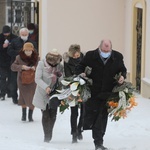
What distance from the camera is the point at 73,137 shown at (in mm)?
10609

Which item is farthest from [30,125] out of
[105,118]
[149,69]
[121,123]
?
[149,69]

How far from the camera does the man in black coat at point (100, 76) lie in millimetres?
9570

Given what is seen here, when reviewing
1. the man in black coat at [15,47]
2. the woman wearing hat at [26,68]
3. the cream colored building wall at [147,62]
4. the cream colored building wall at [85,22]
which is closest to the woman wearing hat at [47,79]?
the woman wearing hat at [26,68]

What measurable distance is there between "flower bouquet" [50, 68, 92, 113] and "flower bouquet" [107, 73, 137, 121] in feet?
1.14

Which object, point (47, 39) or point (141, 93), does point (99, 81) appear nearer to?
point (141, 93)

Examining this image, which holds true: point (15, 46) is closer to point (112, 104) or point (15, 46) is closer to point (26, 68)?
point (26, 68)

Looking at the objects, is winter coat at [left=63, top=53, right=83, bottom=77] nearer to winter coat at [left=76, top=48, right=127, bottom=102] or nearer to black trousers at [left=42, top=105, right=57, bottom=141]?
black trousers at [left=42, top=105, right=57, bottom=141]

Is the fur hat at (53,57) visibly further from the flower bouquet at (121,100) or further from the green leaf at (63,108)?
the flower bouquet at (121,100)

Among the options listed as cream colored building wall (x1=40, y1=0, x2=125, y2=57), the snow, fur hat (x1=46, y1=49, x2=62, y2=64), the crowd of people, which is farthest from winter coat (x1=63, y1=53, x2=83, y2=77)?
cream colored building wall (x1=40, y1=0, x2=125, y2=57)

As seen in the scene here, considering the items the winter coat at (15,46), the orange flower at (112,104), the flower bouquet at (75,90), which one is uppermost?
the winter coat at (15,46)

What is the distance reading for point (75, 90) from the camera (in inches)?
377

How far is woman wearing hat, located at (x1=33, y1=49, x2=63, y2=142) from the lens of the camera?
10266mm

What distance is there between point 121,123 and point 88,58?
2937mm

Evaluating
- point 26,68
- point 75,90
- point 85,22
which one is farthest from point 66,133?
point 85,22
